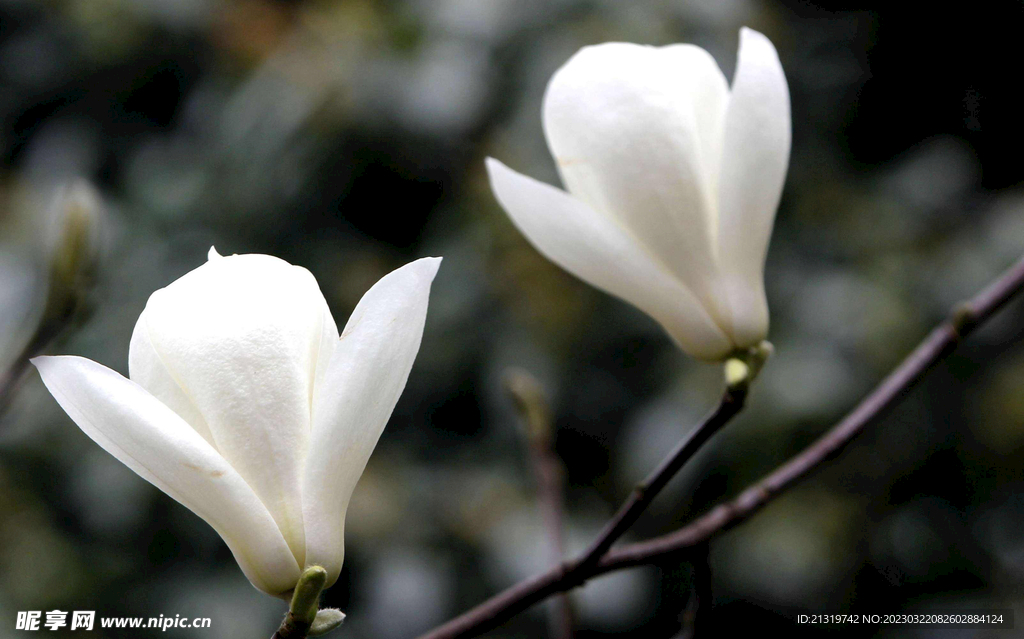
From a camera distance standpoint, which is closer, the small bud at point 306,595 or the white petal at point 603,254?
the small bud at point 306,595

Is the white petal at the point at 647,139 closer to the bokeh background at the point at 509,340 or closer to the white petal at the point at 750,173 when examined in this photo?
the white petal at the point at 750,173

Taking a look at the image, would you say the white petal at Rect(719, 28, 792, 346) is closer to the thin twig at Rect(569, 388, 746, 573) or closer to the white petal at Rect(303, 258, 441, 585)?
the thin twig at Rect(569, 388, 746, 573)

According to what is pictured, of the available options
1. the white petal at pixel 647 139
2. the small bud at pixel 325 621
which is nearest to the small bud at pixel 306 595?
the small bud at pixel 325 621

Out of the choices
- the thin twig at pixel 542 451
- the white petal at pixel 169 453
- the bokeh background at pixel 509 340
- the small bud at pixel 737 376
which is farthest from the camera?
the bokeh background at pixel 509 340

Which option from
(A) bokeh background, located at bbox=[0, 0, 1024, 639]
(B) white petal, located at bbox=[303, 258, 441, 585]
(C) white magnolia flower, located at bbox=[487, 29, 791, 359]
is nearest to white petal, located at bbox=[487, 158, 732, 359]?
(C) white magnolia flower, located at bbox=[487, 29, 791, 359]

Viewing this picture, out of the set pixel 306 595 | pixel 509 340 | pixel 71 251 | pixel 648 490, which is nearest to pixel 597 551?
pixel 648 490

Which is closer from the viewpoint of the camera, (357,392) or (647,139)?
(357,392)

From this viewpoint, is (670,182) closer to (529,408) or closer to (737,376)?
(737,376)
